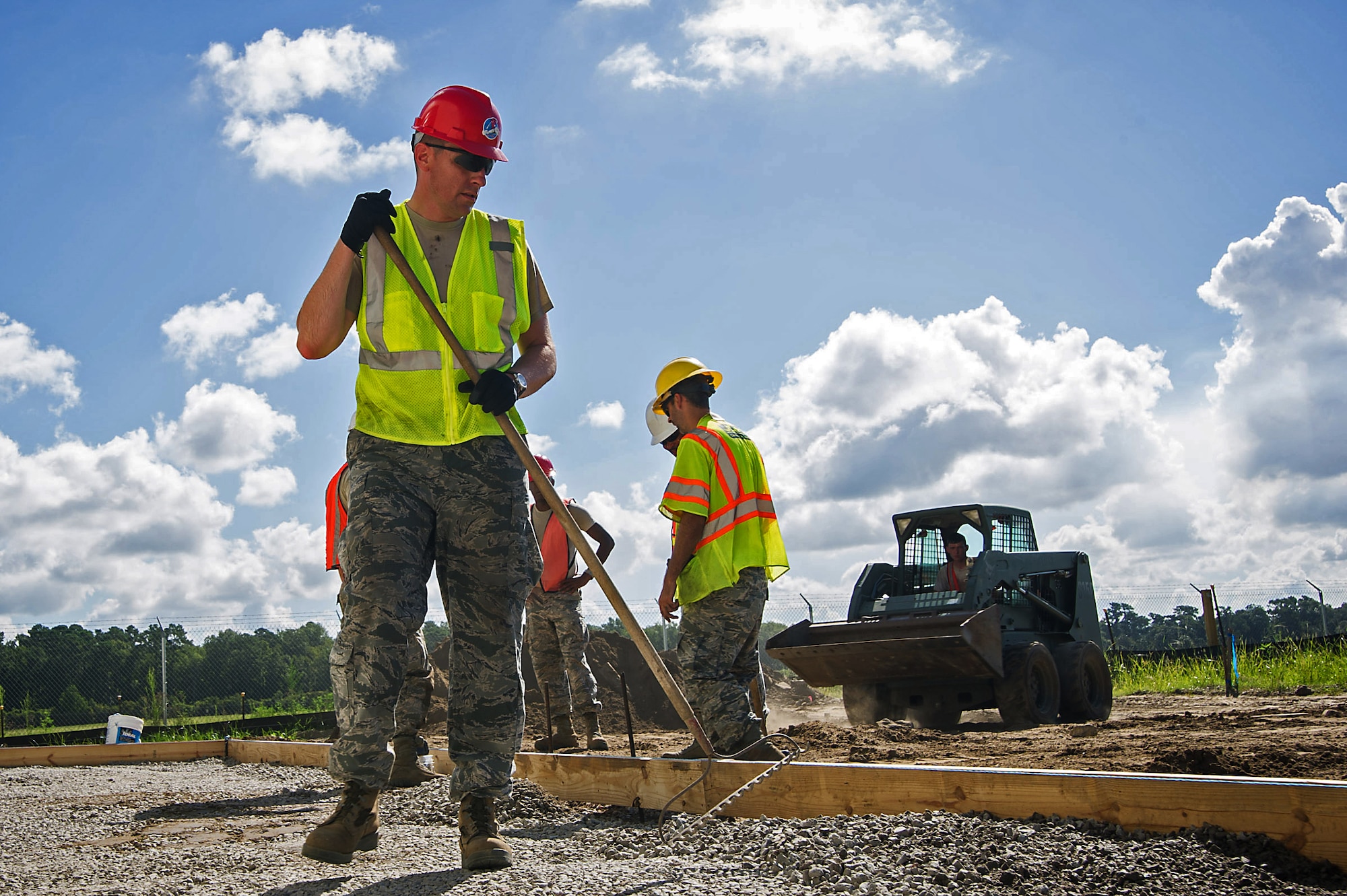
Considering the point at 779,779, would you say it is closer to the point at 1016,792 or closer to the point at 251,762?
the point at 1016,792

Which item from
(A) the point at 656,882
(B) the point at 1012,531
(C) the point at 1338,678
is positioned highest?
(B) the point at 1012,531

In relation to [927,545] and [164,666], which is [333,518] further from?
[164,666]

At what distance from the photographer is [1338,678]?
11.4 meters

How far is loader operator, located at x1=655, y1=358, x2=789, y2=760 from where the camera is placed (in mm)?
4555

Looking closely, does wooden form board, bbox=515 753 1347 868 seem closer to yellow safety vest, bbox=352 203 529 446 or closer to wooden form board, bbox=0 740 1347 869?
wooden form board, bbox=0 740 1347 869

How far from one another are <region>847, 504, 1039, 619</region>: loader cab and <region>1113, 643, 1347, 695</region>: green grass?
14.1 feet

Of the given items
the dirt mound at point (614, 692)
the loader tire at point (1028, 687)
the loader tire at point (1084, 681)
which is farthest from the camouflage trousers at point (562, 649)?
the loader tire at point (1084, 681)

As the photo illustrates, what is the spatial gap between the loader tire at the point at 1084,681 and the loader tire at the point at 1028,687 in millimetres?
291

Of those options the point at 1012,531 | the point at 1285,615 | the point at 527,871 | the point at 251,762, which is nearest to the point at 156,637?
the point at 251,762

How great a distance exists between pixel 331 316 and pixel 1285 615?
2030 cm

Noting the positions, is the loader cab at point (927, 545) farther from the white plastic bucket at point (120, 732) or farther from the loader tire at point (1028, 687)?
the white plastic bucket at point (120, 732)

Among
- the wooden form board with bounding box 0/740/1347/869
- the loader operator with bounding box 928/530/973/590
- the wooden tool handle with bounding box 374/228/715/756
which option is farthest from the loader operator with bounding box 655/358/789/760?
the loader operator with bounding box 928/530/973/590

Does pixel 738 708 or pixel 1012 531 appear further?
pixel 1012 531

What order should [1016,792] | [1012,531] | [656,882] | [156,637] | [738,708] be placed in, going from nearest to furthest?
[656,882] → [1016,792] → [738,708] → [1012,531] → [156,637]
